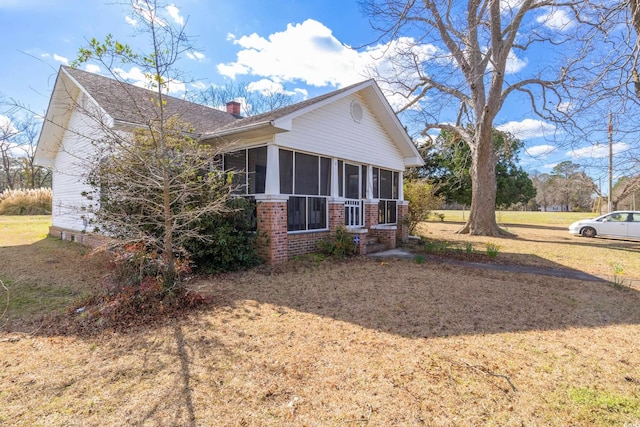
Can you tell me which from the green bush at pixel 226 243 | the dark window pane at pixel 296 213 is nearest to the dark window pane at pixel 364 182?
the dark window pane at pixel 296 213

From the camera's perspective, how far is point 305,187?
8758mm

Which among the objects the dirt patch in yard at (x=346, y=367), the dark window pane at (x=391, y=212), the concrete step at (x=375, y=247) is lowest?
the dirt patch in yard at (x=346, y=367)

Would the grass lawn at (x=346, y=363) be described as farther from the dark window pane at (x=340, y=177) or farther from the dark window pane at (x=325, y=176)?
the dark window pane at (x=340, y=177)

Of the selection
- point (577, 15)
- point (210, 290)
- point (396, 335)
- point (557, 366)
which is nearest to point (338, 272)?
point (210, 290)

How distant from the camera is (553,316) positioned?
446 centimetres

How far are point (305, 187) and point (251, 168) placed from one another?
5.02 feet

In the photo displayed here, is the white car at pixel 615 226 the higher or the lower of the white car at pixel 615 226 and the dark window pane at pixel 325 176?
the lower

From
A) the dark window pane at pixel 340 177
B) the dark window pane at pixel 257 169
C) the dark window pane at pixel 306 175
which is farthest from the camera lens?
the dark window pane at pixel 340 177

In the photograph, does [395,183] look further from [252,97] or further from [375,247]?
[252,97]

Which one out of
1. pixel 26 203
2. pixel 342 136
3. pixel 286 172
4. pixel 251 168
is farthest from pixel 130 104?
pixel 26 203

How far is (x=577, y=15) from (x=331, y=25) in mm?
6201

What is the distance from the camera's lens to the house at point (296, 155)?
755 centimetres

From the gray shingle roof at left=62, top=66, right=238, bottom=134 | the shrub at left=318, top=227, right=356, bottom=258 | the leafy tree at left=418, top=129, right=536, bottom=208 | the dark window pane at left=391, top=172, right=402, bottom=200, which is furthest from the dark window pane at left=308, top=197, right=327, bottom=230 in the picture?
the leafy tree at left=418, top=129, right=536, bottom=208

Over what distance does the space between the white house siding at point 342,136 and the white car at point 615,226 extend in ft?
35.8
